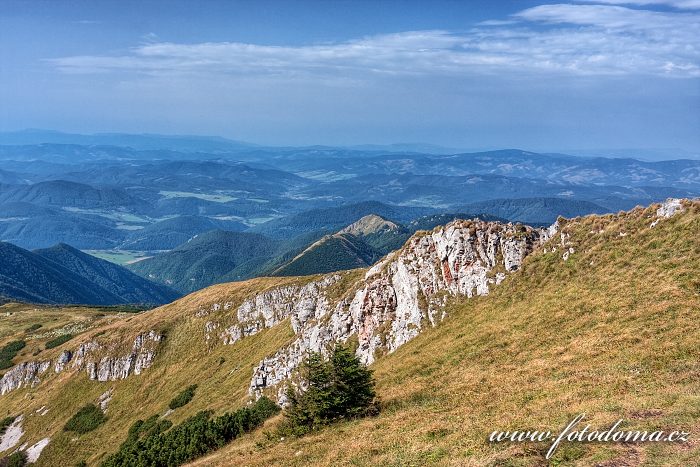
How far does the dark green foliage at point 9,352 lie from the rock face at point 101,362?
13794mm

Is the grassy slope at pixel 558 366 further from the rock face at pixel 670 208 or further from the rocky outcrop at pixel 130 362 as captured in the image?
the rocky outcrop at pixel 130 362

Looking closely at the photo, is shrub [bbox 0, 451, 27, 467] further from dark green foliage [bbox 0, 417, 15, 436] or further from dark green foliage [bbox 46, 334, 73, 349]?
dark green foliage [bbox 46, 334, 73, 349]

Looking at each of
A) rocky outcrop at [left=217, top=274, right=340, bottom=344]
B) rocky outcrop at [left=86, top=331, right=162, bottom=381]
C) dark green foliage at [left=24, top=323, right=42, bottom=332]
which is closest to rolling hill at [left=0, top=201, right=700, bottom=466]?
rocky outcrop at [left=217, top=274, right=340, bottom=344]

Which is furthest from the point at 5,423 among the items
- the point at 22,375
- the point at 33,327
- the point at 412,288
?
the point at 412,288

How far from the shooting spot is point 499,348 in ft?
134

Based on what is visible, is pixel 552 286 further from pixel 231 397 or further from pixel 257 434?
pixel 231 397

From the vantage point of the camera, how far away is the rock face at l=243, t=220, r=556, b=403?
2238 inches

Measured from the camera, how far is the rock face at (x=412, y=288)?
56844 millimetres

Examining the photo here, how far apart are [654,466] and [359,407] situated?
2333 centimetres

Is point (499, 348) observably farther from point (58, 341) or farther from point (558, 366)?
point (58, 341)

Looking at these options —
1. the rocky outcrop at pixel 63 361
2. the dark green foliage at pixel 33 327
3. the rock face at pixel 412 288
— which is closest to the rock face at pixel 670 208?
the rock face at pixel 412 288

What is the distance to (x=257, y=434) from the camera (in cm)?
5219

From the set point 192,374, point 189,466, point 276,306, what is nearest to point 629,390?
point 189,466

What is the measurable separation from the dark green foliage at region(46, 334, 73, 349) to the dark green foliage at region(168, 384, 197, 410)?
7711 cm
